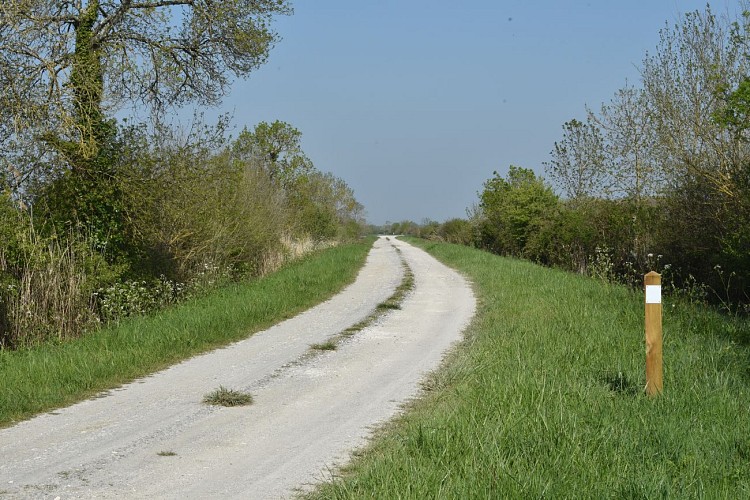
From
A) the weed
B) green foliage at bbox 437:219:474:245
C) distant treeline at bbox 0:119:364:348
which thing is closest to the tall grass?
distant treeline at bbox 0:119:364:348

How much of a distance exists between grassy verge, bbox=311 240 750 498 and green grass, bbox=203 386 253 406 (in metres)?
1.85

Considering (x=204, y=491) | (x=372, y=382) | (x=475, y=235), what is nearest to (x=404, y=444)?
(x=204, y=491)

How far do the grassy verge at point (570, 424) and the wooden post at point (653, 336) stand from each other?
168 millimetres

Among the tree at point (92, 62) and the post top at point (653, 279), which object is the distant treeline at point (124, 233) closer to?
the tree at point (92, 62)

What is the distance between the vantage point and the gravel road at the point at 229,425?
16.3ft

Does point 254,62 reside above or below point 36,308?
above

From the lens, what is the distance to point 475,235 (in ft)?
173

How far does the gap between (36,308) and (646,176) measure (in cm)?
1939

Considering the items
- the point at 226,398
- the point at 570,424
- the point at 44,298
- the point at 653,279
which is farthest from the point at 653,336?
the point at 44,298

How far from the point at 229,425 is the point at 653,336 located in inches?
172

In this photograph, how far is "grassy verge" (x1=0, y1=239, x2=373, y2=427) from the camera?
7477mm

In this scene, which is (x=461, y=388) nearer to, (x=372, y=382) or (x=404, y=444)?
(x=372, y=382)

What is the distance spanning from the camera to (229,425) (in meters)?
6.45

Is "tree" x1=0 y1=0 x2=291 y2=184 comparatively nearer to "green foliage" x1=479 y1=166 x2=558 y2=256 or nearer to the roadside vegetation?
the roadside vegetation
